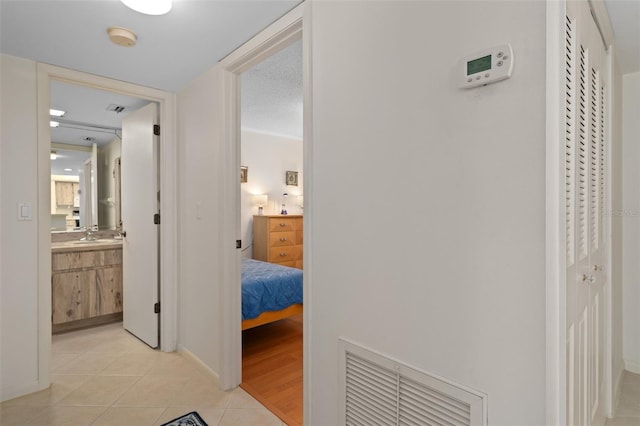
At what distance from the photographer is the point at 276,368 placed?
252cm

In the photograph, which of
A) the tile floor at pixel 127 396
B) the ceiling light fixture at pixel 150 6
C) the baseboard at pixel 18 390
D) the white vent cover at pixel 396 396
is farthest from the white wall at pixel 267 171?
the white vent cover at pixel 396 396

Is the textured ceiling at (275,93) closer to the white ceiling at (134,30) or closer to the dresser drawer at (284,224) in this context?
the white ceiling at (134,30)

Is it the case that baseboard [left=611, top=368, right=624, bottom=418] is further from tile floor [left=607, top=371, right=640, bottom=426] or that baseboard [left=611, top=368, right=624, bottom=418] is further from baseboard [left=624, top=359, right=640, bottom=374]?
baseboard [left=624, top=359, right=640, bottom=374]

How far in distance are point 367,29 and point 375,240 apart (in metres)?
0.82

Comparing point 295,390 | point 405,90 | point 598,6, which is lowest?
point 295,390

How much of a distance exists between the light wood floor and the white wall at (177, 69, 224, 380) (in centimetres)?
32

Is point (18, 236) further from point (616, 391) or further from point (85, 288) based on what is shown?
point (616, 391)

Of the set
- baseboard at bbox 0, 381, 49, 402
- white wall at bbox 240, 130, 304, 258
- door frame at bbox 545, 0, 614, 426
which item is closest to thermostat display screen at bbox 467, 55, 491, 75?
door frame at bbox 545, 0, 614, 426

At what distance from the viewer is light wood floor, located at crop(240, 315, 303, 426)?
6.69 feet

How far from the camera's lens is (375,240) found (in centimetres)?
124

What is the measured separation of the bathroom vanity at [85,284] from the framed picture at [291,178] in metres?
2.62

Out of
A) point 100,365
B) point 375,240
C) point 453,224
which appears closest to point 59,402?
point 100,365

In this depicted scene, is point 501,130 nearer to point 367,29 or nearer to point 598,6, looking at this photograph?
point 367,29

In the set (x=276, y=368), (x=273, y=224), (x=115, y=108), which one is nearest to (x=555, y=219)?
(x=276, y=368)
